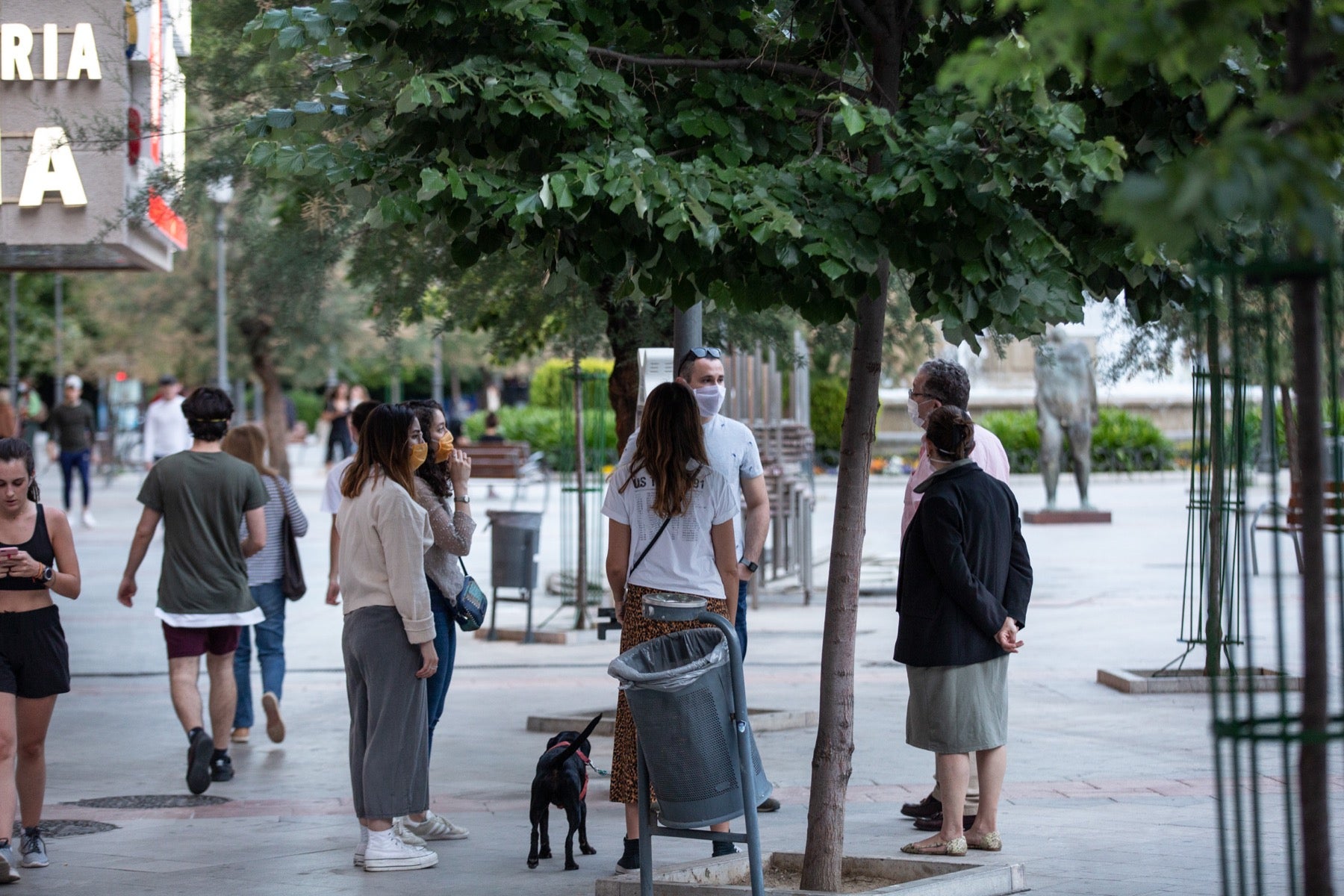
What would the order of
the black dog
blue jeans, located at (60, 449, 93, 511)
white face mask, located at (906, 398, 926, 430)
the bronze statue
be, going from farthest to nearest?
blue jeans, located at (60, 449, 93, 511)
the bronze statue
white face mask, located at (906, 398, 926, 430)
the black dog

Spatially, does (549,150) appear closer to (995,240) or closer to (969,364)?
(995,240)

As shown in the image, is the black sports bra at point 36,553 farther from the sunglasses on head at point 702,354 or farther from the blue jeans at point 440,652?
the sunglasses on head at point 702,354

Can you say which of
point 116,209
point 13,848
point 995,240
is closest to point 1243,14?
point 995,240

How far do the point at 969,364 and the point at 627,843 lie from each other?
30.3 meters

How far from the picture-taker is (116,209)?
9.48 metres

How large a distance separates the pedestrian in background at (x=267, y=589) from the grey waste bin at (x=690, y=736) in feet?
14.9

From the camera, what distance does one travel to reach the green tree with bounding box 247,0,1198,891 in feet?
14.9

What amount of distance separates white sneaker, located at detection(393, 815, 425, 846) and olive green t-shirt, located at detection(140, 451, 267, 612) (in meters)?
1.87

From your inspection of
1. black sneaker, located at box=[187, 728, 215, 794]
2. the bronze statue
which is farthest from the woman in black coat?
Result: the bronze statue

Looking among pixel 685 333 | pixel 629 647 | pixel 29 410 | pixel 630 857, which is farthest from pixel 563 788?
pixel 29 410

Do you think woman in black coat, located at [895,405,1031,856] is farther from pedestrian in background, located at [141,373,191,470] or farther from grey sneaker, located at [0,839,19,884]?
pedestrian in background, located at [141,373,191,470]

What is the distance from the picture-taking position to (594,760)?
8.62 metres

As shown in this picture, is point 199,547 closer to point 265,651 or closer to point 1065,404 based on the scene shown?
point 265,651

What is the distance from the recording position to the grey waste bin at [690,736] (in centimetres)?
486
